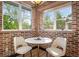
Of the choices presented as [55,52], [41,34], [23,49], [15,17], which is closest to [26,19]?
[15,17]

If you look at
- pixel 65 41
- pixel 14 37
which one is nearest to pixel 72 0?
pixel 65 41

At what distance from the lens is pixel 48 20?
149 centimetres

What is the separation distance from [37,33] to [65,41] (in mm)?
341

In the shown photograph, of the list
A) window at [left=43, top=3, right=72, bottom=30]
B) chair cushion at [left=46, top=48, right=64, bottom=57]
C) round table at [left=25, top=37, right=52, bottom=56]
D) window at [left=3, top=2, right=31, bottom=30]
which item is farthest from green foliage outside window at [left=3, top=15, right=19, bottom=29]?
chair cushion at [left=46, top=48, right=64, bottom=57]

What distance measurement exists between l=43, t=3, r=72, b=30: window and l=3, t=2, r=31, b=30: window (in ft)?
0.71

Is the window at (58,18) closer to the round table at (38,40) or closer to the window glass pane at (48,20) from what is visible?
the window glass pane at (48,20)

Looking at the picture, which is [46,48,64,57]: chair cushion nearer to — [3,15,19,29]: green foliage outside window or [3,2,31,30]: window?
[3,2,31,30]: window

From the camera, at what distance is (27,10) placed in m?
→ 1.47

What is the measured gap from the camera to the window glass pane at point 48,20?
148cm

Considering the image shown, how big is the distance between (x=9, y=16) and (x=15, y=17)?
7 cm

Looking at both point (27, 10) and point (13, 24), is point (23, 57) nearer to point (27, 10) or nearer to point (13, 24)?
point (13, 24)

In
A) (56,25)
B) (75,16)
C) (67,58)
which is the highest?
(75,16)

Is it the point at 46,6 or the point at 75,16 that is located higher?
the point at 46,6

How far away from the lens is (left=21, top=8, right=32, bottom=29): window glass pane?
147cm
